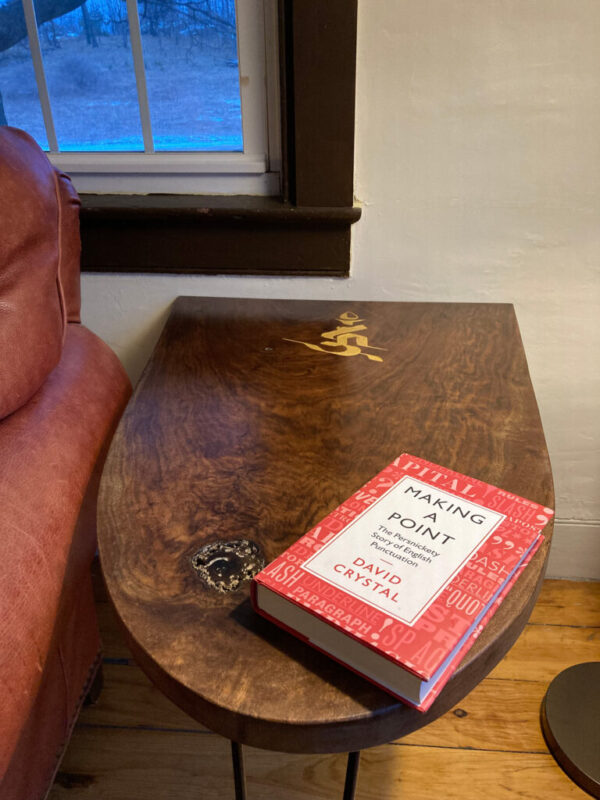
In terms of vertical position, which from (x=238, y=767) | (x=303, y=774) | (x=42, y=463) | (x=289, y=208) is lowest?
(x=303, y=774)

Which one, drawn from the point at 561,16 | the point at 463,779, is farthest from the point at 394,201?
the point at 463,779

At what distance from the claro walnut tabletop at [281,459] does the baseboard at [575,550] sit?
1.90 ft

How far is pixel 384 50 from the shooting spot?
99cm

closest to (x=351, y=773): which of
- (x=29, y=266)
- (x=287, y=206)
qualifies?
(x=29, y=266)

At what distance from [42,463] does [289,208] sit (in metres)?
0.59

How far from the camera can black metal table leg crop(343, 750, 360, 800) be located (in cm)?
69

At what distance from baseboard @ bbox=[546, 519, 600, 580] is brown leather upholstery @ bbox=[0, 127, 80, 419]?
43.2 inches

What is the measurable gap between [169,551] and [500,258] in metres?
0.83

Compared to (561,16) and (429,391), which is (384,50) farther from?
(429,391)

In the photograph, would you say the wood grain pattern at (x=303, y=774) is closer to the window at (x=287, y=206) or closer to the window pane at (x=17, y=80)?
the window at (x=287, y=206)

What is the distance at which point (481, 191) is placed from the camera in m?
1.08

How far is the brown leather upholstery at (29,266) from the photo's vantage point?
0.78 m

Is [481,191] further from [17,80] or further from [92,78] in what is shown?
[17,80]

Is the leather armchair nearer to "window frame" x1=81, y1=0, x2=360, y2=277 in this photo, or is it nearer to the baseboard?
"window frame" x1=81, y1=0, x2=360, y2=277
